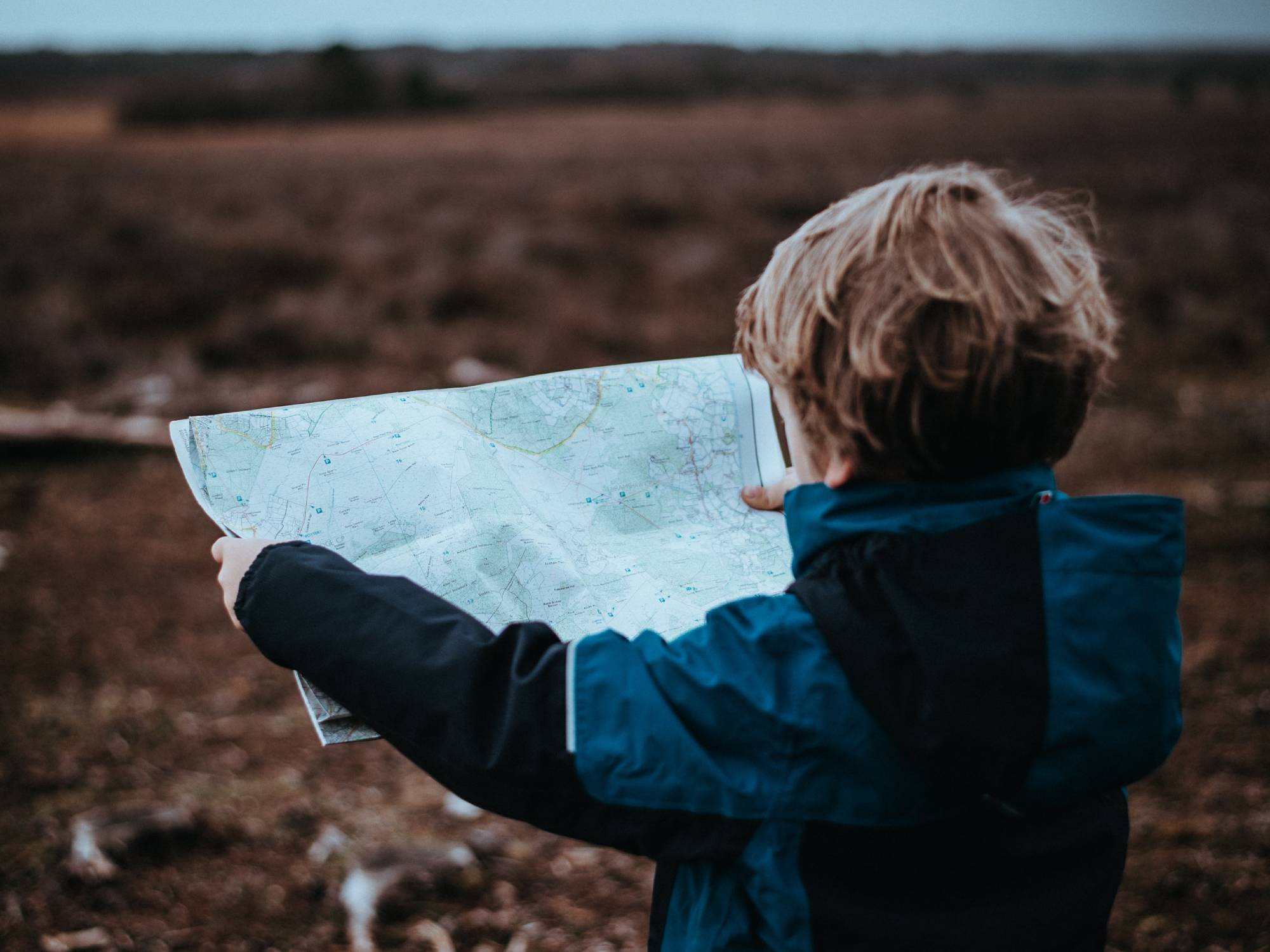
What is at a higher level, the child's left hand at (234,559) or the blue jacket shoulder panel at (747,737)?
the child's left hand at (234,559)

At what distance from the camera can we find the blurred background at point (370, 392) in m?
2.55

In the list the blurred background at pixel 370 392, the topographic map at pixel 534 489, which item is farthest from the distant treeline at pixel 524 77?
the topographic map at pixel 534 489

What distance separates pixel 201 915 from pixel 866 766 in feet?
7.39

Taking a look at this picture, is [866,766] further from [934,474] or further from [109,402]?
[109,402]

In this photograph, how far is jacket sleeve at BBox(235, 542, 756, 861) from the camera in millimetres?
925

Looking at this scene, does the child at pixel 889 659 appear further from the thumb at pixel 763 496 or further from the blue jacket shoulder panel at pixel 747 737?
the thumb at pixel 763 496

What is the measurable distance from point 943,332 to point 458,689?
59 centimetres

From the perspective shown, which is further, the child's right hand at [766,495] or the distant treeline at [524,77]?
the distant treeline at [524,77]

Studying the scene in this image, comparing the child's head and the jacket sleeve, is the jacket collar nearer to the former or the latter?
the child's head

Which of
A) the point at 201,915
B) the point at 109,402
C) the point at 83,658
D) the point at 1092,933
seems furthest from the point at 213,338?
the point at 1092,933

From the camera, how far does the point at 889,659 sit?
0.87 meters

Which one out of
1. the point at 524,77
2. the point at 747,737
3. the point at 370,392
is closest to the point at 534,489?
the point at 747,737

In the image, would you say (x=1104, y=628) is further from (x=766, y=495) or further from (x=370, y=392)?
(x=370, y=392)

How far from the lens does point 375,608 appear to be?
1.02m
